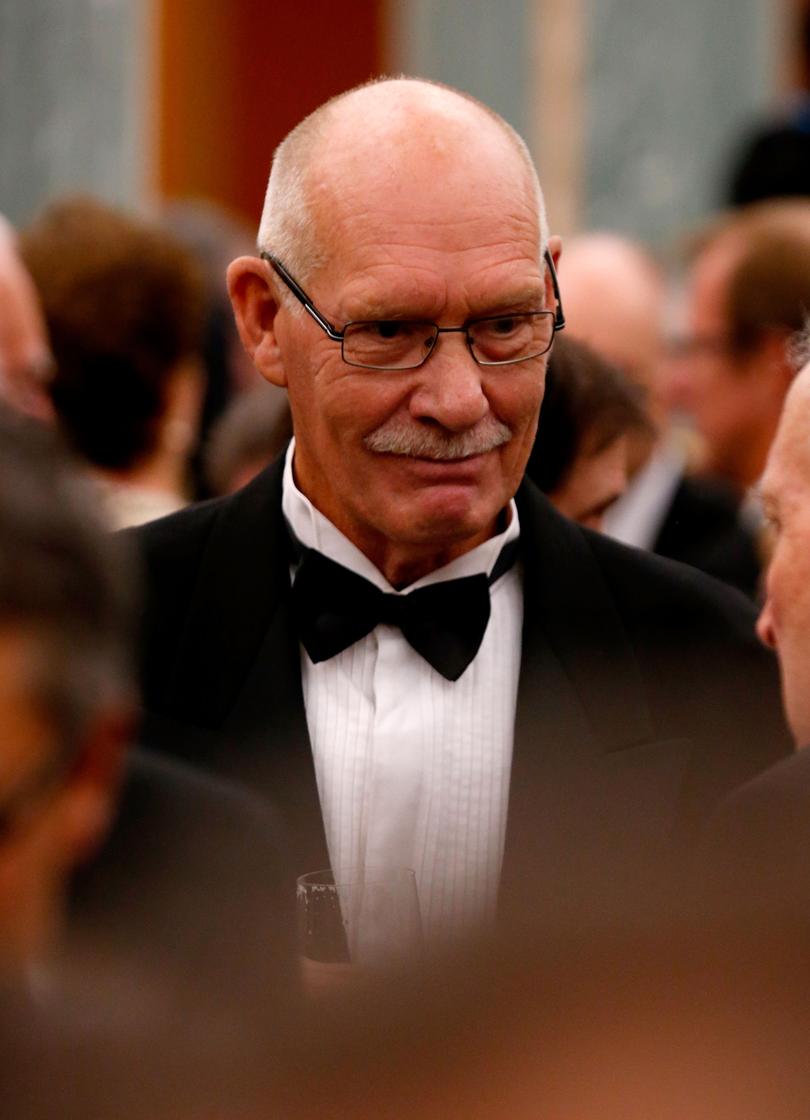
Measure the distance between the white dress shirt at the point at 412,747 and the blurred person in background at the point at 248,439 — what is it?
125cm

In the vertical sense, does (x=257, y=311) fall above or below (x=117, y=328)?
above

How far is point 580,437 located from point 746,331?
2444 millimetres

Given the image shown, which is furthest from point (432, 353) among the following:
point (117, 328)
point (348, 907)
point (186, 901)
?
point (117, 328)

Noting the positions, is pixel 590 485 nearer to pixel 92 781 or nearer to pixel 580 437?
pixel 580 437

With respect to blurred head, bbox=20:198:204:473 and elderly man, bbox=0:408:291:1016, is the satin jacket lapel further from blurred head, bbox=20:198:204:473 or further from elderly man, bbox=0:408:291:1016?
blurred head, bbox=20:198:204:473

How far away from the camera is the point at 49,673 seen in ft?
2.89

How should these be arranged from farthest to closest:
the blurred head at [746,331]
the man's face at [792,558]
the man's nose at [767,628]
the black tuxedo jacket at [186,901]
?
the blurred head at [746,331] → the man's nose at [767,628] → the man's face at [792,558] → the black tuxedo jacket at [186,901]

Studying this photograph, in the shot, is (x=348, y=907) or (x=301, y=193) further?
(x=301, y=193)

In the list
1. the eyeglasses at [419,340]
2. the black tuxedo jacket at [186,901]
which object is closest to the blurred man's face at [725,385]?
the eyeglasses at [419,340]

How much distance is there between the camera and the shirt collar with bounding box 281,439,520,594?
8.26 feet

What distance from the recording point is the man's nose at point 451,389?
2383 millimetres

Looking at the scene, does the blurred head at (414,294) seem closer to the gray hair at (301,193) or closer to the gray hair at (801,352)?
the gray hair at (301,193)

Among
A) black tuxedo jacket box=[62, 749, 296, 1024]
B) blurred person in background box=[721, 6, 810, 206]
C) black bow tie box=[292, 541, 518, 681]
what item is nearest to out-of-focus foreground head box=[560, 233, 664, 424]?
black bow tie box=[292, 541, 518, 681]

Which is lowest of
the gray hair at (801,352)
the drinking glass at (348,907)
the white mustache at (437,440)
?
the drinking glass at (348,907)
